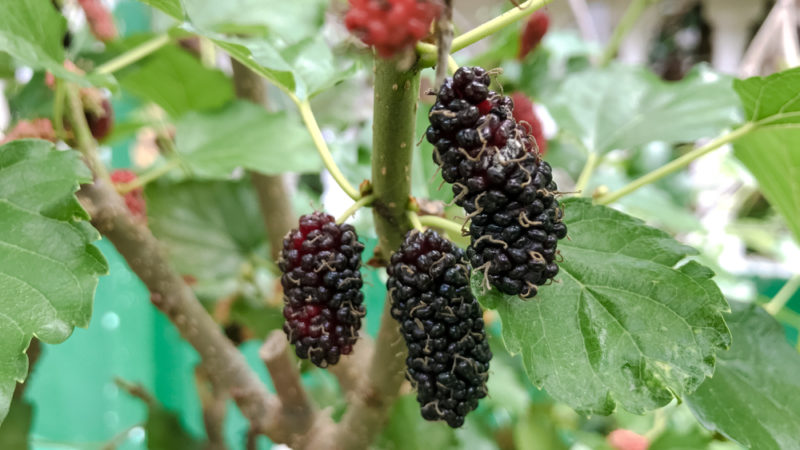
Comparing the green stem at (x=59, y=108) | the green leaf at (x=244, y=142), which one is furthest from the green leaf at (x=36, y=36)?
the green leaf at (x=244, y=142)

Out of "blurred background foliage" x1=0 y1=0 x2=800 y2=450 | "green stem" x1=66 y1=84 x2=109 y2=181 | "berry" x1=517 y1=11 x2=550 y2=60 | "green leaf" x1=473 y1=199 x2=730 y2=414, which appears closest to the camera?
"green leaf" x1=473 y1=199 x2=730 y2=414

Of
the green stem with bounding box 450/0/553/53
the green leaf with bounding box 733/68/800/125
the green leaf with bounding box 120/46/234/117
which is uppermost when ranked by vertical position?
the green stem with bounding box 450/0/553/53

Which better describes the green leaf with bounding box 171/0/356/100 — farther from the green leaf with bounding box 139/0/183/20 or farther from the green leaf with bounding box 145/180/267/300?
the green leaf with bounding box 145/180/267/300

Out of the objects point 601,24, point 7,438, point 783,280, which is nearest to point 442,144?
point 7,438

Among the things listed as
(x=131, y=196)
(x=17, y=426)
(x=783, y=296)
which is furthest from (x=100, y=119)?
(x=783, y=296)

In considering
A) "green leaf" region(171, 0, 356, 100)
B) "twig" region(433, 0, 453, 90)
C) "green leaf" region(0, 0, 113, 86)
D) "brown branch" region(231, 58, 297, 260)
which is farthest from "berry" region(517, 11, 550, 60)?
"twig" region(433, 0, 453, 90)
